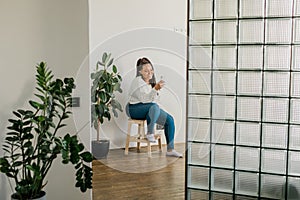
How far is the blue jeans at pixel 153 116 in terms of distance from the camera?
5.78 meters

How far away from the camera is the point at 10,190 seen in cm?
316

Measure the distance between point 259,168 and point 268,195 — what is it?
8.9 inches

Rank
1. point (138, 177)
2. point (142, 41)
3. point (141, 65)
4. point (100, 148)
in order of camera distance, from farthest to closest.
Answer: point (142, 41), point (141, 65), point (100, 148), point (138, 177)

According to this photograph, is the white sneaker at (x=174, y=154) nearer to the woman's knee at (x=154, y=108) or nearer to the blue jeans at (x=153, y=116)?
the blue jeans at (x=153, y=116)

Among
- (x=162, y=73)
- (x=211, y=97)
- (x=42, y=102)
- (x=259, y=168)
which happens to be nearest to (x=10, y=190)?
(x=42, y=102)

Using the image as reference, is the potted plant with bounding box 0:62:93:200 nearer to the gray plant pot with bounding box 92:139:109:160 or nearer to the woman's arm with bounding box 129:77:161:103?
the gray plant pot with bounding box 92:139:109:160

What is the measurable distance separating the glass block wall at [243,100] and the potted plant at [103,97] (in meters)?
2.20

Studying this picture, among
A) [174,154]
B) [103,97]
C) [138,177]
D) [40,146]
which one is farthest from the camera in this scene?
[174,154]

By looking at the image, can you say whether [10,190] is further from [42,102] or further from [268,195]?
[268,195]

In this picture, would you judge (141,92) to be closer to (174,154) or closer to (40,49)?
(174,154)

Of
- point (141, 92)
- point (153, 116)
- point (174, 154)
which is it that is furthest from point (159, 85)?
point (174, 154)

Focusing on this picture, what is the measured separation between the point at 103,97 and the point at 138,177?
1193 millimetres

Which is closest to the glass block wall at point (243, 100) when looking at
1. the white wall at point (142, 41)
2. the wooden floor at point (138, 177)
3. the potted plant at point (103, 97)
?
the wooden floor at point (138, 177)

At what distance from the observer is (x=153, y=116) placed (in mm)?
5805
